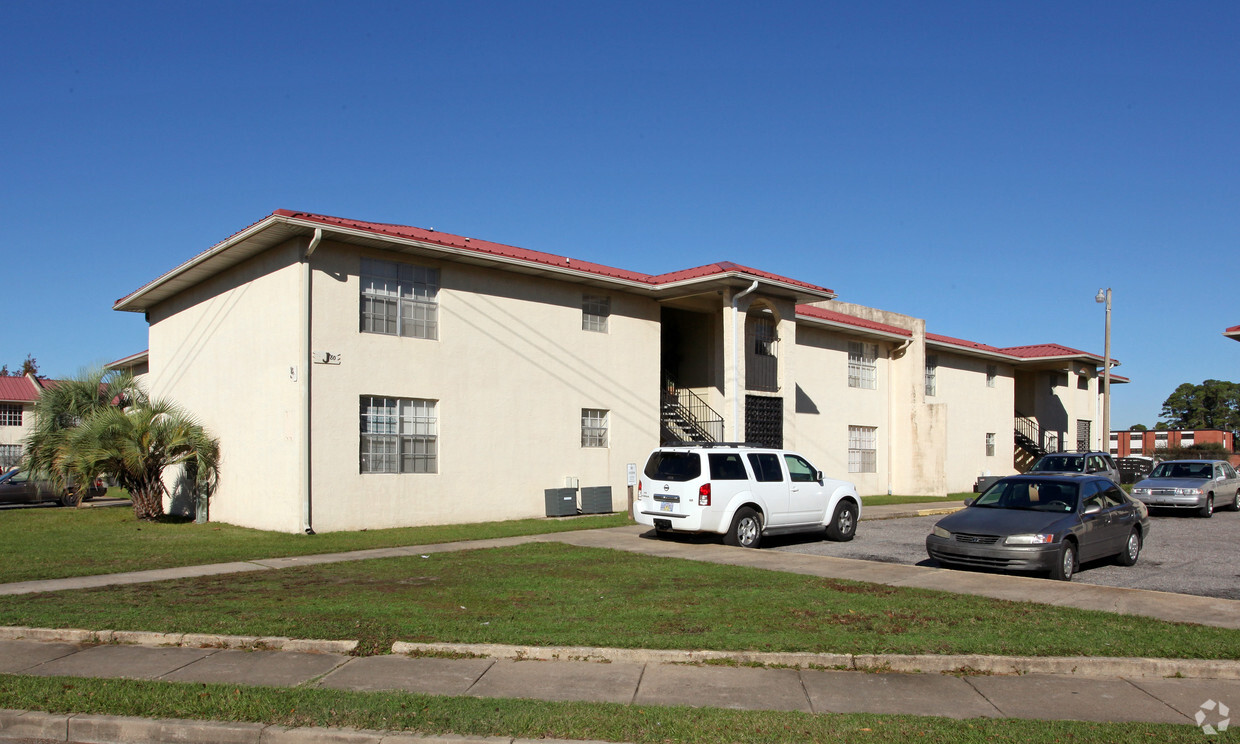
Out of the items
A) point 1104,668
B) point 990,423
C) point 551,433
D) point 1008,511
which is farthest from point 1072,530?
point 990,423

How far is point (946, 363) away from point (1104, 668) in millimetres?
27829

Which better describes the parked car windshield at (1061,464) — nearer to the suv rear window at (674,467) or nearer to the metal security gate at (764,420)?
the metal security gate at (764,420)

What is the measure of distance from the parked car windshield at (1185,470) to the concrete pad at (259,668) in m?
23.3

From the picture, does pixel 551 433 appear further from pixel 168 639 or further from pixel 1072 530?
pixel 168 639

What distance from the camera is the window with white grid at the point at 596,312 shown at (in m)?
21.7

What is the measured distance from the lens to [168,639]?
7.81 meters

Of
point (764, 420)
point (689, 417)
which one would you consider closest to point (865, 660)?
point (689, 417)

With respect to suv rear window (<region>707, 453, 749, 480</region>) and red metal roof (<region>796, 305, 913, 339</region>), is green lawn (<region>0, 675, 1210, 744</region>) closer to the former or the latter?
suv rear window (<region>707, 453, 749, 480</region>)

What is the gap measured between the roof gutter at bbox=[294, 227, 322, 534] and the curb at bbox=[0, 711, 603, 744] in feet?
34.2

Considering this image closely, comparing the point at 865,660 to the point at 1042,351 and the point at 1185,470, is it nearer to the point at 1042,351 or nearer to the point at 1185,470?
the point at 1185,470

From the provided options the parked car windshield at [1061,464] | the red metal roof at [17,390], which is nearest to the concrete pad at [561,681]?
the parked car windshield at [1061,464]

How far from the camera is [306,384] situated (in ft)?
53.7

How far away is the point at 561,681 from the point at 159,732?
107 inches

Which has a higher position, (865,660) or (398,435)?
(398,435)
